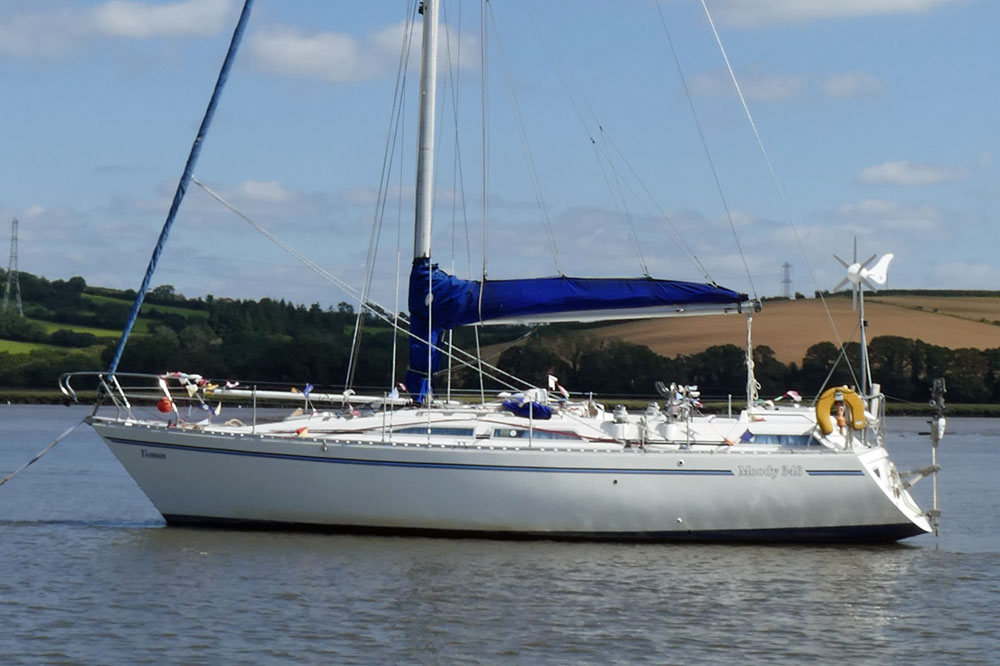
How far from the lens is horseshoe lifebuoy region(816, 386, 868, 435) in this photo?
20234mm

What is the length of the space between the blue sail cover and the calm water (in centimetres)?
361

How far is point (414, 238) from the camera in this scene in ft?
73.0

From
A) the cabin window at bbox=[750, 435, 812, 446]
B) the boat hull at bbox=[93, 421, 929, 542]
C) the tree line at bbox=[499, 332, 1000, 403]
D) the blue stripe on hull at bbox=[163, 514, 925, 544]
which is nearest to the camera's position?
the boat hull at bbox=[93, 421, 929, 542]

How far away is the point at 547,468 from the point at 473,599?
3.92m

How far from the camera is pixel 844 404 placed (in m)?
20.6

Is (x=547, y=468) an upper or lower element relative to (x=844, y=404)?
lower

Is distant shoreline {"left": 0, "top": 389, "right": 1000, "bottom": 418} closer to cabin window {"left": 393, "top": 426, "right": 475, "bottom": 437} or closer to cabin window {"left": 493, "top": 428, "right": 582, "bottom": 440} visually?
cabin window {"left": 393, "top": 426, "right": 475, "bottom": 437}

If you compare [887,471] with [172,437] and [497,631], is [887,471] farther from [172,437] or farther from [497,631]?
[172,437]

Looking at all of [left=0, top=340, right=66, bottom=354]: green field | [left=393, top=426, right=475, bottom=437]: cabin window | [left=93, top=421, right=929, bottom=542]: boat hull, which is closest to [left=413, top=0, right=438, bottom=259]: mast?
[left=393, top=426, right=475, bottom=437]: cabin window

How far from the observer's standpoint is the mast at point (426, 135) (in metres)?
22.0

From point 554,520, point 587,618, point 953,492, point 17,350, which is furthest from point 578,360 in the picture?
point 17,350

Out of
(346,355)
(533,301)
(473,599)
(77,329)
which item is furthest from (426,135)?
(77,329)

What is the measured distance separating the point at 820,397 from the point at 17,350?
73.6 m

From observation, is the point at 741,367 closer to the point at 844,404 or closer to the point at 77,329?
the point at 844,404
